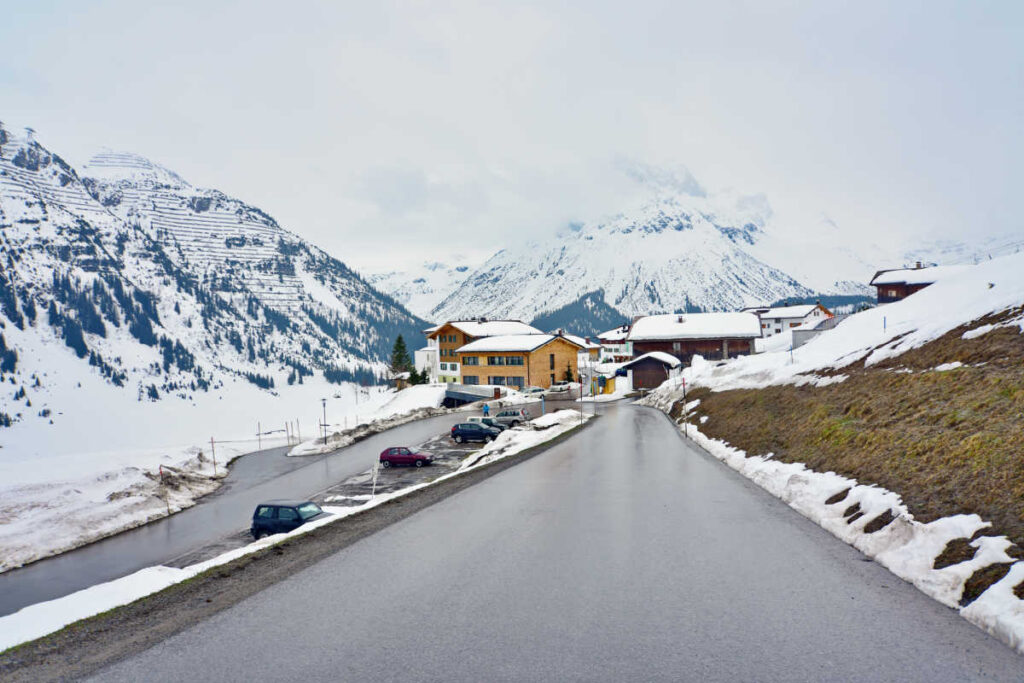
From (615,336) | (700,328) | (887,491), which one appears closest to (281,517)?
(887,491)

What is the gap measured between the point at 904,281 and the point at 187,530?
11154 cm

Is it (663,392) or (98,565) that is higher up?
(663,392)

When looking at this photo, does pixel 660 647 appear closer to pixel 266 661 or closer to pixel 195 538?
pixel 266 661

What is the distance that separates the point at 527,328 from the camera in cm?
12594

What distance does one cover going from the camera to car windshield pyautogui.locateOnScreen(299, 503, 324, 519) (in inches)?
1009

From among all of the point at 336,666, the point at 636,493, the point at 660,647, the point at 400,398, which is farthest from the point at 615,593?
the point at 400,398

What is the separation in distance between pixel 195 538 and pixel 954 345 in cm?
3896

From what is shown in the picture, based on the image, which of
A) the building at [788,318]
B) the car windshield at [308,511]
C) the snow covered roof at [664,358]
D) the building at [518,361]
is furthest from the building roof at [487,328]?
the building at [788,318]

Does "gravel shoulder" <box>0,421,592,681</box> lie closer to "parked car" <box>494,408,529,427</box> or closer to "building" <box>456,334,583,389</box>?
"parked car" <box>494,408,529,427</box>

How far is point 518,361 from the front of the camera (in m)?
90.4

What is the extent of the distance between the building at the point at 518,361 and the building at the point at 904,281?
5657cm

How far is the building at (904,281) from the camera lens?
9394 cm

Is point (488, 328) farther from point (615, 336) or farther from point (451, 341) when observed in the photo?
point (615, 336)

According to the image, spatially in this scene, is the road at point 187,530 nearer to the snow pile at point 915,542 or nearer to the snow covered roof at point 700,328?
the snow pile at point 915,542
